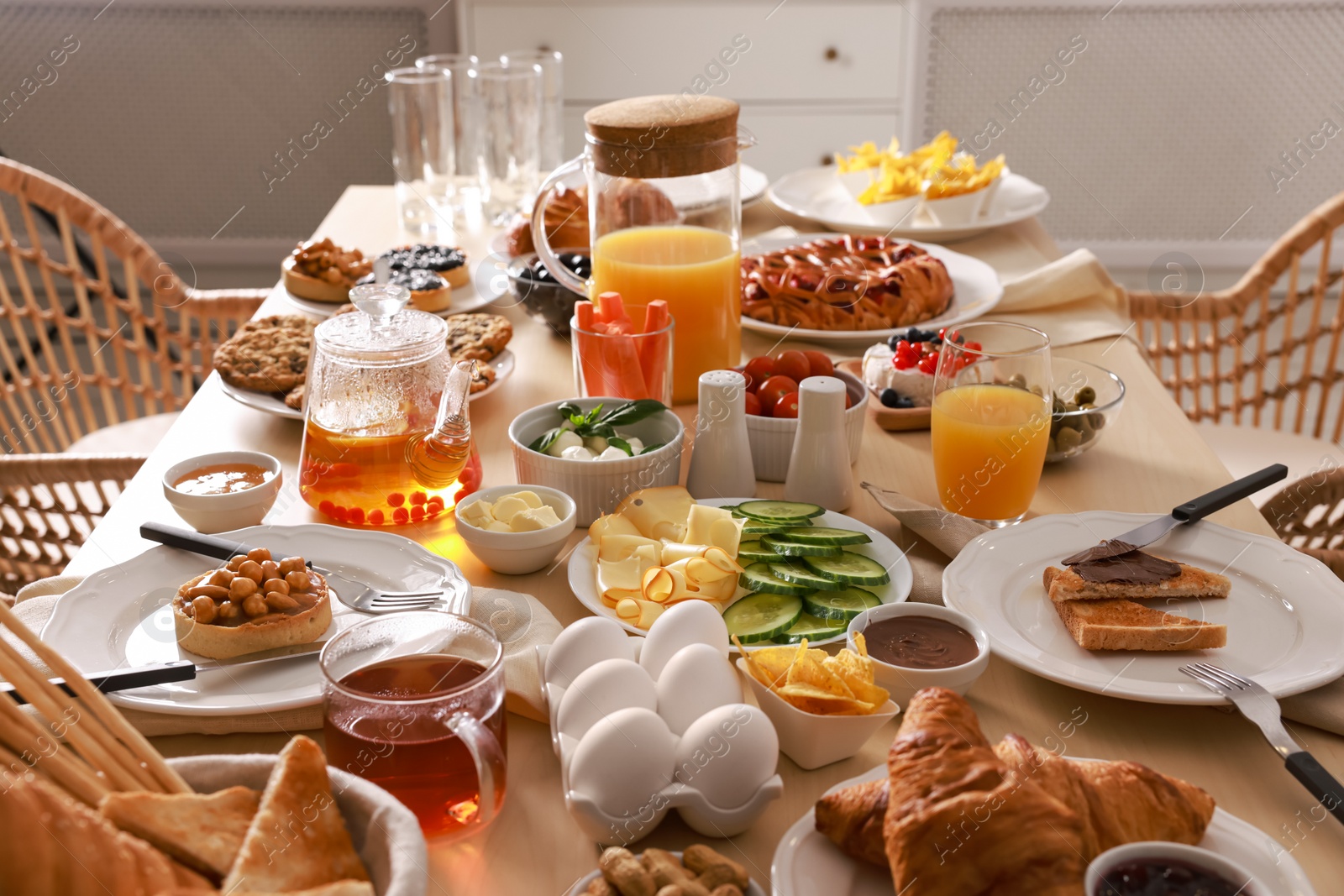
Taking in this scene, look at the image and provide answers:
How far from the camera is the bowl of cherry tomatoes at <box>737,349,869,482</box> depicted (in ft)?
4.26

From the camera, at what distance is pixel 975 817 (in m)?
0.63

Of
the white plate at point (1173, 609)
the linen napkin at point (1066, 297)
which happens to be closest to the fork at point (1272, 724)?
the white plate at point (1173, 609)

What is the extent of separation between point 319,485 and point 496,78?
124cm

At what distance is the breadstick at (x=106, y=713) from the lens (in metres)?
0.62

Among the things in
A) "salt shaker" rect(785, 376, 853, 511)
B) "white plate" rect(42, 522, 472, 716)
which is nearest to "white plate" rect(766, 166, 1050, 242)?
"salt shaker" rect(785, 376, 853, 511)

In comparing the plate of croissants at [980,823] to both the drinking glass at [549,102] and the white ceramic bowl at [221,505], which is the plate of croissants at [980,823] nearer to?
the white ceramic bowl at [221,505]

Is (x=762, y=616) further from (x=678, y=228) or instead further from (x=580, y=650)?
(x=678, y=228)

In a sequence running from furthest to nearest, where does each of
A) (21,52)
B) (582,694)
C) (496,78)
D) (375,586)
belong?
(21,52) < (496,78) < (375,586) < (582,694)

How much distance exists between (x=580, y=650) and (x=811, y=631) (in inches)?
8.5

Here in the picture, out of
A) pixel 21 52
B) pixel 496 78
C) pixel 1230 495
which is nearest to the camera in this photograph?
pixel 1230 495

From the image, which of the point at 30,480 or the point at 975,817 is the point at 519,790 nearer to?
the point at 975,817

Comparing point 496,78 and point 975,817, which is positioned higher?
point 496,78

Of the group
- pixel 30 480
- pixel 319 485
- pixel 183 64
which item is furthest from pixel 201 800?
pixel 183 64

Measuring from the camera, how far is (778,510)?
112 cm
